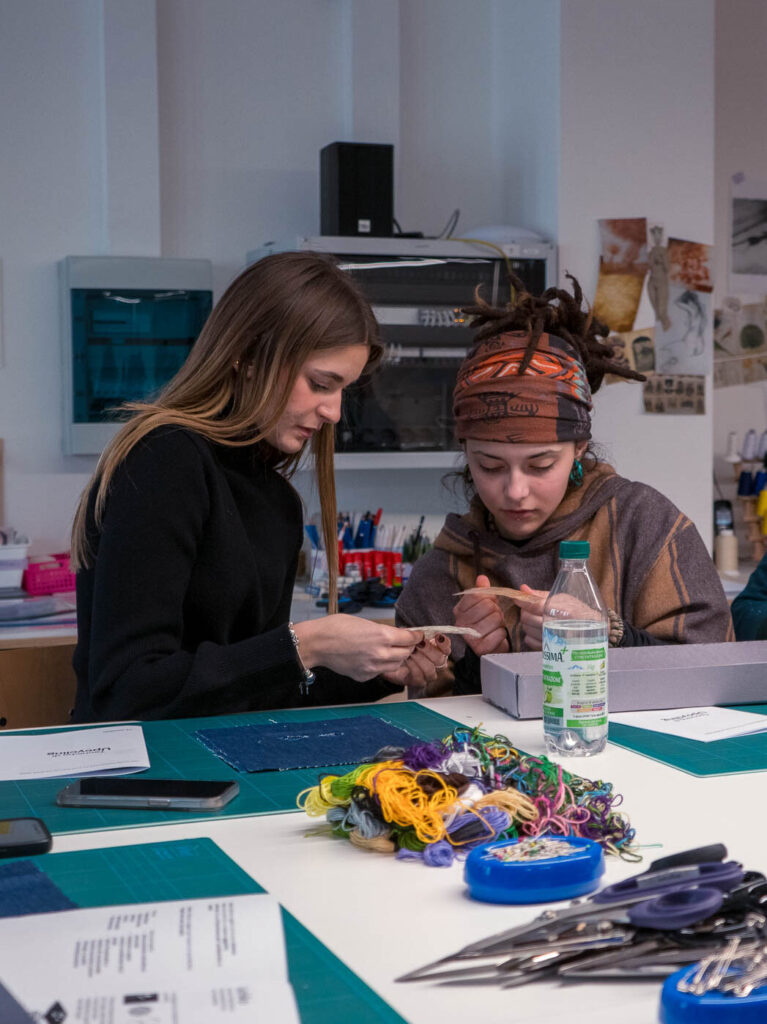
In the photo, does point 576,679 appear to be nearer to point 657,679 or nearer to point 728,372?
point 657,679

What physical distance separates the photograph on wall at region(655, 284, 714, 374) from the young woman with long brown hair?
1.88 metres

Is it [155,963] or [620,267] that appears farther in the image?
[620,267]

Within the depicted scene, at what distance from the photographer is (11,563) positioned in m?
3.19

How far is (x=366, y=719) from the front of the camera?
1606mm

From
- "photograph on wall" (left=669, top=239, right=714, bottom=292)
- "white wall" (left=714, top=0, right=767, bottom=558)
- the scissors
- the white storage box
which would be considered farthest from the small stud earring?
"white wall" (left=714, top=0, right=767, bottom=558)

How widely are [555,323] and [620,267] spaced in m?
1.63

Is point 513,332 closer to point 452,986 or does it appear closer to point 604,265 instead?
point 452,986

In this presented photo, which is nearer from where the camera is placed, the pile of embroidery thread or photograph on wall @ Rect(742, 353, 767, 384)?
the pile of embroidery thread

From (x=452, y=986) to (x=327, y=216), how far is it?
117 inches

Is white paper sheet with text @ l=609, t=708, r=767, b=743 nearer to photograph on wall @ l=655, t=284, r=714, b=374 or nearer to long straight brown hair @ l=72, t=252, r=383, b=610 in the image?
long straight brown hair @ l=72, t=252, r=383, b=610

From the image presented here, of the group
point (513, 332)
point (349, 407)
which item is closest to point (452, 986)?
point (513, 332)

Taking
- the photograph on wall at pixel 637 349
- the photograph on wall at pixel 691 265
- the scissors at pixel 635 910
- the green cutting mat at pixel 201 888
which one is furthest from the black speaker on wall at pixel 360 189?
the scissors at pixel 635 910

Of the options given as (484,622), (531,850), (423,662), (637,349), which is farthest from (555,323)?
(637,349)

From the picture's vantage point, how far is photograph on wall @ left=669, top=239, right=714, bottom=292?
3688 mm
